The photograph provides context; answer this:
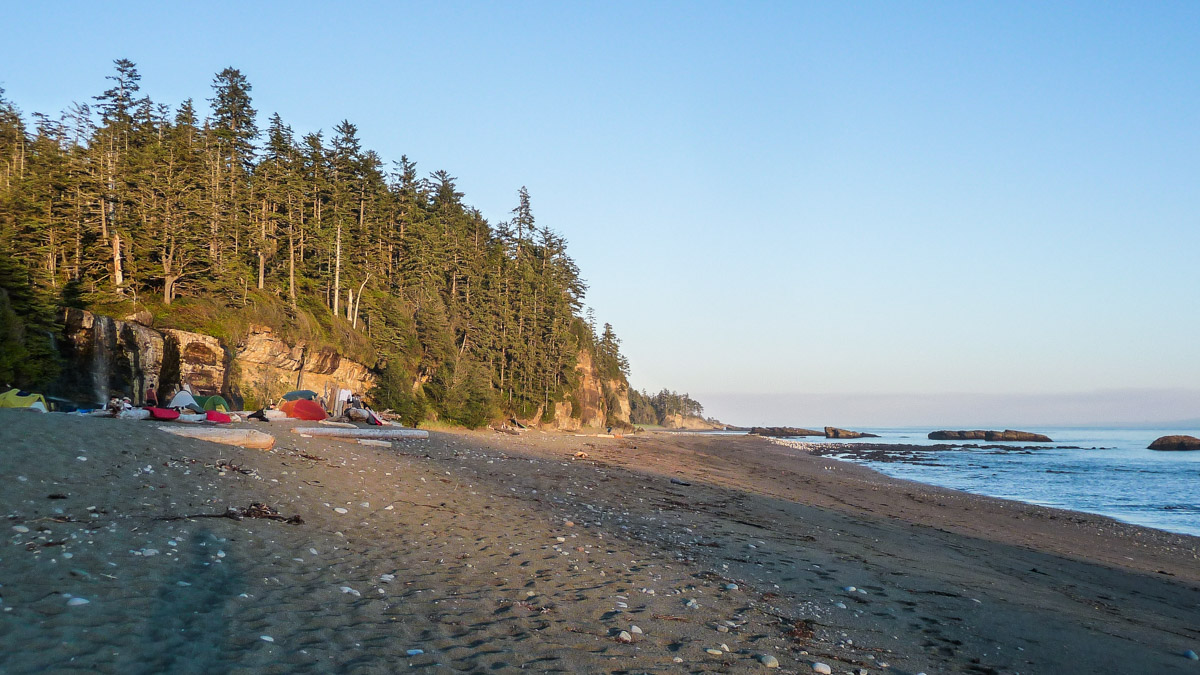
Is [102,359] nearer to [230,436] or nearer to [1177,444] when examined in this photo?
[230,436]

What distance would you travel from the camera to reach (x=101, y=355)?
25.0 metres

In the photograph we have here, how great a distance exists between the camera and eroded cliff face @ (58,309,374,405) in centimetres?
2466

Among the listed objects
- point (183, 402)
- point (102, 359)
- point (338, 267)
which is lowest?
point (183, 402)

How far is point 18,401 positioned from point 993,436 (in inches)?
5181

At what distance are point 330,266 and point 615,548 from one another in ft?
137

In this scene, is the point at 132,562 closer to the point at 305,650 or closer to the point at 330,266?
the point at 305,650

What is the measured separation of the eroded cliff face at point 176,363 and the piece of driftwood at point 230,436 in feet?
51.0

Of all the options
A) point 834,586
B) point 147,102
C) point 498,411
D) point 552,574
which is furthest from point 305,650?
point 147,102

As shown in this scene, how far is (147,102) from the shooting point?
52.4 metres

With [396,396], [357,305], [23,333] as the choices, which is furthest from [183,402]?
[357,305]

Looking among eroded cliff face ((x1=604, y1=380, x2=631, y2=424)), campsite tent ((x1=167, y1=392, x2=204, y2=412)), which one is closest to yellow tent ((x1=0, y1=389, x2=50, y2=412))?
campsite tent ((x1=167, y1=392, x2=204, y2=412))

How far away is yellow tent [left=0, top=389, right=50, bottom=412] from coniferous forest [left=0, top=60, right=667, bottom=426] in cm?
437

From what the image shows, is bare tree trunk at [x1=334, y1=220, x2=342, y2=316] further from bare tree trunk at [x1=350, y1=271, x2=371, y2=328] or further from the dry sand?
the dry sand

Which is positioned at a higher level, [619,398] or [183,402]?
[619,398]
